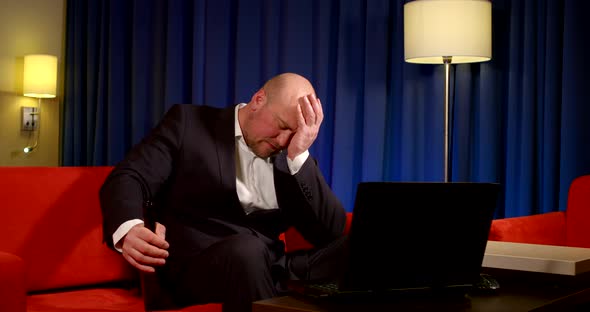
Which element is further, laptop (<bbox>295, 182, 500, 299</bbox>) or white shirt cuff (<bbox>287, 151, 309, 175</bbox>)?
white shirt cuff (<bbox>287, 151, 309, 175</bbox>)

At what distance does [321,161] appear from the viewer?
3494 millimetres

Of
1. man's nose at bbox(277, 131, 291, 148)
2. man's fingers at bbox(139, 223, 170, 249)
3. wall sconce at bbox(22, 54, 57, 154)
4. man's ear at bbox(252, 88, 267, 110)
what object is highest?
wall sconce at bbox(22, 54, 57, 154)

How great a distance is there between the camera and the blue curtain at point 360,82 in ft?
9.72

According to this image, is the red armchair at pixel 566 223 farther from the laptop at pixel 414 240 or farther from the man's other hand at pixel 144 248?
the man's other hand at pixel 144 248

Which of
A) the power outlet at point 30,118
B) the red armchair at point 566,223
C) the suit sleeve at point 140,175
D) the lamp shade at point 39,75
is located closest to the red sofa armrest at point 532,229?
the red armchair at point 566,223

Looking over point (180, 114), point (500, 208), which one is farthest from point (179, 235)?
point (500, 208)

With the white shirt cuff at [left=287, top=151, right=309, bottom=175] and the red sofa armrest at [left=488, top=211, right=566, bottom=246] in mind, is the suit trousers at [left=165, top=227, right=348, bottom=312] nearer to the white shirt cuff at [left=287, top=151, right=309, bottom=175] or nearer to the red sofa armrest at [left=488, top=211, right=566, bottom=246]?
the white shirt cuff at [left=287, top=151, right=309, bottom=175]

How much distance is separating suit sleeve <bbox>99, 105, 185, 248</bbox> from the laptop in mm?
596

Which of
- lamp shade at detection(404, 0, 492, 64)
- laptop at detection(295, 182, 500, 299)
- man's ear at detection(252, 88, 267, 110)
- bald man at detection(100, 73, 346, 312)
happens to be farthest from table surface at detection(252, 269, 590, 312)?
lamp shade at detection(404, 0, 492, 64)

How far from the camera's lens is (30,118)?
4.29 m

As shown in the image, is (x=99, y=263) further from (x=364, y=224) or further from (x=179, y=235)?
(x=364, y=224)

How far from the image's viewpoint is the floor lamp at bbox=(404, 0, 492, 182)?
9.25 feet

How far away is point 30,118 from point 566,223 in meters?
2.87

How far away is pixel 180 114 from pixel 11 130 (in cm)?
232
